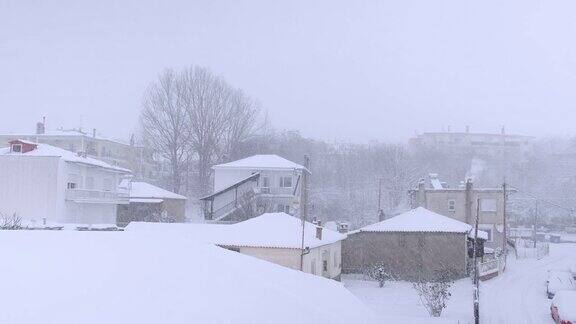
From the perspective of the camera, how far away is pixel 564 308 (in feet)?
63.1

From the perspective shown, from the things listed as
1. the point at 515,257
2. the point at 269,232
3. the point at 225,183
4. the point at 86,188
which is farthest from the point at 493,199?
the point at 86,188

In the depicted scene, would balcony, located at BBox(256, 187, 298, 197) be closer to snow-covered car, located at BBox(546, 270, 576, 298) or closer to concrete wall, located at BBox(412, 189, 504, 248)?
concrete wall, located at BBox(412, 189, 504, 248)

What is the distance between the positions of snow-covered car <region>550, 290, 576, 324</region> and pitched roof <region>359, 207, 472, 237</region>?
1162cm

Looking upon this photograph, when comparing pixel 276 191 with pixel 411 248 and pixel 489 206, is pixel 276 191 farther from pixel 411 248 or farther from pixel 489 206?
pixel 489 206

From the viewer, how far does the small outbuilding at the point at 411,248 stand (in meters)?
32.7

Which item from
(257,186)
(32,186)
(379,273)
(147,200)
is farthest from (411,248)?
(147,200)

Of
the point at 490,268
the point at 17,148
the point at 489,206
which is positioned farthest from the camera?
the point at 489,206

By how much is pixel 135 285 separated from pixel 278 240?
1943 centimetres

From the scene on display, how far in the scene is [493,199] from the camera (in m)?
46.2

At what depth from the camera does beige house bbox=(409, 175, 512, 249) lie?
151ft

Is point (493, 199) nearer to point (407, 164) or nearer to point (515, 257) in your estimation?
point (515, 257)

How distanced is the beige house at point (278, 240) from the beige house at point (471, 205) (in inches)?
738

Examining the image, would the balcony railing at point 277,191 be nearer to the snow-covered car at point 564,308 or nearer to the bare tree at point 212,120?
the bare tree at point 212,120

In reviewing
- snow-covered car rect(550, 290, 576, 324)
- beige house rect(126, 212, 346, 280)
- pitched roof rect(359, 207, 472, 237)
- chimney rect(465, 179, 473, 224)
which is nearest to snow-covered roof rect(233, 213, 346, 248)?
beige house rect(126, 212, 346, 280)
